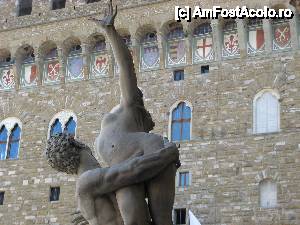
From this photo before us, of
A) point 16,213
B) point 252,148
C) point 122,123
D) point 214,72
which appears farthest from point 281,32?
point 122,123

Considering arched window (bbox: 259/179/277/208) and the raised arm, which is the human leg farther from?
arched window (bbox: 259/179/277/208)

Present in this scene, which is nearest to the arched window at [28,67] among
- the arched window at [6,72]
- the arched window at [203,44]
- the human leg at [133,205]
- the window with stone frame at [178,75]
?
the arched window at [6,72]

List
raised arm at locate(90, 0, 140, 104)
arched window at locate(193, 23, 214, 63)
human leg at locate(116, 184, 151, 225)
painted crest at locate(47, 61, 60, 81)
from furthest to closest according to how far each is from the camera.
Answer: painted crest at locate(47, 61, 60, 81)
arched window at locate(193, 23, 214, 63)
raised arm at locate(90, 0, 140, 104)
human leg at locate(116, 184, 151, 225)

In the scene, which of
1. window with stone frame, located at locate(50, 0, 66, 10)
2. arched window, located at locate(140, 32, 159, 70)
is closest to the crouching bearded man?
arched window, located at locate(140, 32, 159, 70)

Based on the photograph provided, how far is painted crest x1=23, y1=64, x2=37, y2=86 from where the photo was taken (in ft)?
57.3

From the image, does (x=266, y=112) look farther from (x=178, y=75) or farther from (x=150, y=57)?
(x=150, y=57)

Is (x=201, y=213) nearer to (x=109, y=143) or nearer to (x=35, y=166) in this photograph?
(x=35, y=166)

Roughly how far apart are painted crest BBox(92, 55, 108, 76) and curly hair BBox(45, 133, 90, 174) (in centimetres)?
1346

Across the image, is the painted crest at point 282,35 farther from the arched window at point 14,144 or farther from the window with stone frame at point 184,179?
the arched window at point 14,144

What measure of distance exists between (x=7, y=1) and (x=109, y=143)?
16074mm

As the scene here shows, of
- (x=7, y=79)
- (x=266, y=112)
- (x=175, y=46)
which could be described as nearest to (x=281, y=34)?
(x=266, y=112)

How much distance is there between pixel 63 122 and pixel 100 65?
1746mm

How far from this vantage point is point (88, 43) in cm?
1675

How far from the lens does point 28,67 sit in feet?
57.9
